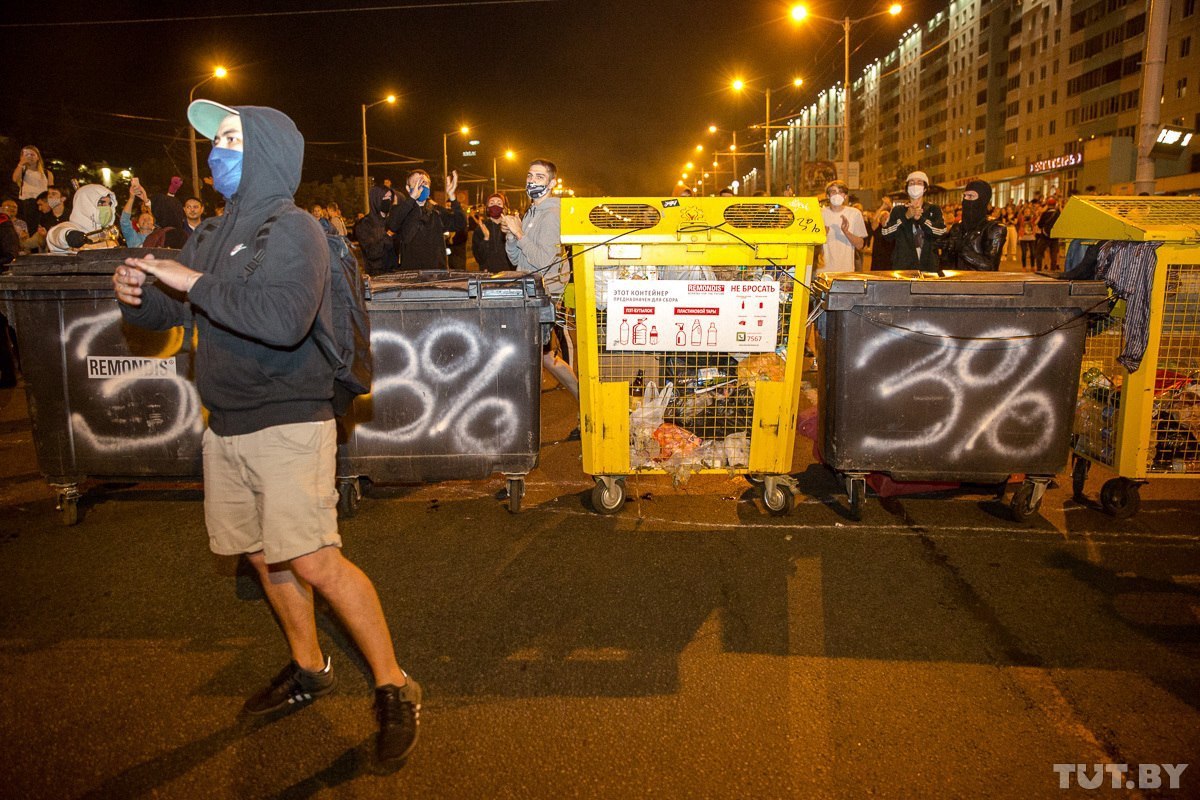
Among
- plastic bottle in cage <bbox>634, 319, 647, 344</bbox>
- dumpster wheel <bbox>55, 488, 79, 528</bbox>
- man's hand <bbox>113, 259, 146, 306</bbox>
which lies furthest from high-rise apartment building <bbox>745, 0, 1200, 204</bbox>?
man's hand <bbox>113, 259, 146, 306</bbox>

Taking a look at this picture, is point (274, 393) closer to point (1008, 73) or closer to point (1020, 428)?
point (1020, 428)

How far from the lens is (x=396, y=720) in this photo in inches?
107

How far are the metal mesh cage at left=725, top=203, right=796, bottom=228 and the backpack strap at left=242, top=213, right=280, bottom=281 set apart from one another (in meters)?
2.56

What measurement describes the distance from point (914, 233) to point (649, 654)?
19.6ft

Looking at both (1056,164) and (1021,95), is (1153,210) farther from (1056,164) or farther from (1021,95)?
(1021,95)

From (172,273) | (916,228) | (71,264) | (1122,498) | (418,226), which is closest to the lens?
(172,273)

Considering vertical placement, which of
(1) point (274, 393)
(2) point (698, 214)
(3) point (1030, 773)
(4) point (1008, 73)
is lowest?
(3) point (1030, 773)

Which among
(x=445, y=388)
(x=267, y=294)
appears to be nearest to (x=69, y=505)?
(x=445, y=388)

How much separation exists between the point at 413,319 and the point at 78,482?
2176 mm

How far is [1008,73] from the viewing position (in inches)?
3157

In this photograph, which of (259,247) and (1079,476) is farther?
(1079,476)

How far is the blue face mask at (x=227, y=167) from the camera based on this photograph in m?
2.60

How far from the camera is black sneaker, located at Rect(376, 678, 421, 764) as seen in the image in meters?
2.65

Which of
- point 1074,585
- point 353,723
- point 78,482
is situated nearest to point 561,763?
point 353,723
